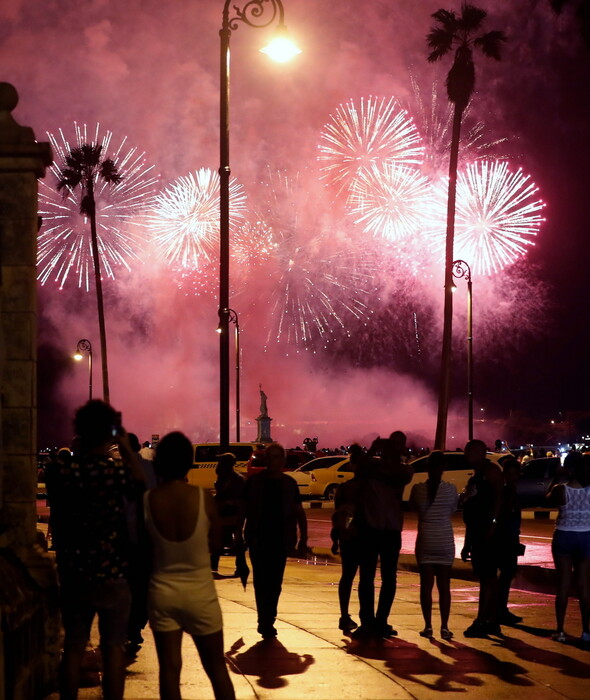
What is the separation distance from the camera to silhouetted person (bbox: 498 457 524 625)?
11.2 meters

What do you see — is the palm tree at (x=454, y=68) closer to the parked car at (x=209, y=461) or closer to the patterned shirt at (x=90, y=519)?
the parked car at (x=209, y=461)

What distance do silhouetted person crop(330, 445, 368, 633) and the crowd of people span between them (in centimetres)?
1

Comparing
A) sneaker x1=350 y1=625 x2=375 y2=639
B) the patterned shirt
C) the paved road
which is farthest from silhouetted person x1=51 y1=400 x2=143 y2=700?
the paved road

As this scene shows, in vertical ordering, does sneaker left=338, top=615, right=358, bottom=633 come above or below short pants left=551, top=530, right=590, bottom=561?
below

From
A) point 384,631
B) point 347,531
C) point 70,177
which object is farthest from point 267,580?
point 70,177

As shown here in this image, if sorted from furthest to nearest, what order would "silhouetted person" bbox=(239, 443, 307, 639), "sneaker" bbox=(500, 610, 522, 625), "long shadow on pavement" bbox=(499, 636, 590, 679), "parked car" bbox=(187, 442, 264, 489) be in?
"parked car" bbox=(187, 442, 264, 489) → "sneaker" bbox=(500, 610, 522, 625) → "silhouetted person" bbox=(239, 443, 307, 639) → "long shadow on pavement" bbox=(499, 636, 590, 679)

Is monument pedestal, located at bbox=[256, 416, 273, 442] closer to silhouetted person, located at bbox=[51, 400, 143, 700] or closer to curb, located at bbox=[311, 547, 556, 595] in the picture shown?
curb, located at bbox=[311, 547, 556, 595]

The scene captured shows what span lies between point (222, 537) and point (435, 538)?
4.49 m

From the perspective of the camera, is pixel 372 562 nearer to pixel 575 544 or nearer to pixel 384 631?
pixel 384 631

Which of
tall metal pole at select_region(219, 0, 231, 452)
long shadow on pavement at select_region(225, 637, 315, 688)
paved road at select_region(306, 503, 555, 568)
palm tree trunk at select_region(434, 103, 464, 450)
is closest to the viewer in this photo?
long shadow on pavement at select_region(225, 637, 315, 688)

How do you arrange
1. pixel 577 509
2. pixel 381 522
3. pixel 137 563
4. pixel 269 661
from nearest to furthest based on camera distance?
pixel 137 563
pixel 269 661
pixel 381 522
pixel 577 509

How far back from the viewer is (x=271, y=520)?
10.4m

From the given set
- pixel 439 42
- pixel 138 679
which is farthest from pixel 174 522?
pixel 439 42

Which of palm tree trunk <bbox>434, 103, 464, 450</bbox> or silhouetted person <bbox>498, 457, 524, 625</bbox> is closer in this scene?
silhouetted person <bbox>498, 457, 524, 625</bbox>
